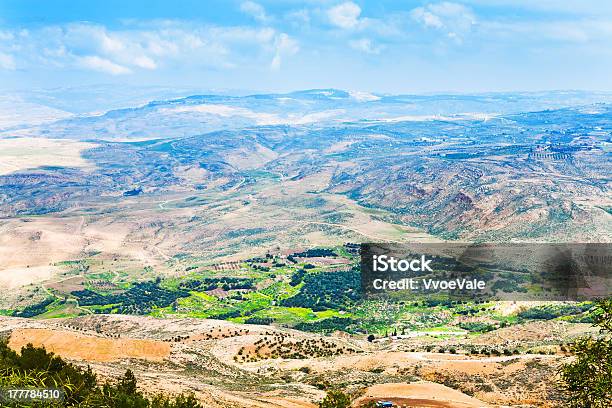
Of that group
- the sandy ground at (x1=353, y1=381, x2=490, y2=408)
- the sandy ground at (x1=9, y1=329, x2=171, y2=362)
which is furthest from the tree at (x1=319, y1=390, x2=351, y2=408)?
the sandy ground at (x1=9, y1=329, x2=171, y2=362)

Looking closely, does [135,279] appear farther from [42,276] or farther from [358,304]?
[358,304]

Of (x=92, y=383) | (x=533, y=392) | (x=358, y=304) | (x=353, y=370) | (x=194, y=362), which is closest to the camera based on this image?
(x=92, y=383)

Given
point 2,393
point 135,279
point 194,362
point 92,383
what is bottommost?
point 135,279

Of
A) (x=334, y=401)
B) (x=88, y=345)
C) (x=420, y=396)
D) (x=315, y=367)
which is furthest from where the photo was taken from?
(x=88, y=345)

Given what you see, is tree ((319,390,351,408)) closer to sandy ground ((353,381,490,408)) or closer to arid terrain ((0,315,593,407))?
arid terrain ((0,315,593,407))

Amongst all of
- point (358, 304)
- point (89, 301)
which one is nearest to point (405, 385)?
point (358, 304)

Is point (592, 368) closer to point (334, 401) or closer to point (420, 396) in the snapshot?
point (334, 401)

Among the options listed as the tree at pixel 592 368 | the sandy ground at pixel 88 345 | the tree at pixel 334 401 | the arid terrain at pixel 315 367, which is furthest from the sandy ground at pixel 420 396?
the sandy ground at pixel 88 345

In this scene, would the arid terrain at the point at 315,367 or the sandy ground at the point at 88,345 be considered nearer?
the arid terrain at the point at 315,367

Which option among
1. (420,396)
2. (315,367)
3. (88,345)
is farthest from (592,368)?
(88,345)

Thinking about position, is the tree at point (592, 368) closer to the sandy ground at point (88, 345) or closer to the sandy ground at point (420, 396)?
the sandy ground at point (420, 396)

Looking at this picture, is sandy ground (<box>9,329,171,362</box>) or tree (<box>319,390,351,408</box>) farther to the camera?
sandy ground (<box>9,329,171,362</box>)
